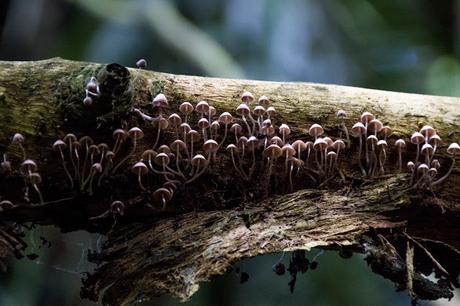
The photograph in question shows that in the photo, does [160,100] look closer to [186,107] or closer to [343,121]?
[186,107]

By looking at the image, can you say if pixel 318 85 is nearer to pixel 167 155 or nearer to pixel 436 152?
pixel 436 152

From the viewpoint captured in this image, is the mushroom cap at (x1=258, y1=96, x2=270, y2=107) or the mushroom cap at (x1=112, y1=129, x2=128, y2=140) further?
the mushroom cap at (x1=258, y1=96, x2=270, y2=107)

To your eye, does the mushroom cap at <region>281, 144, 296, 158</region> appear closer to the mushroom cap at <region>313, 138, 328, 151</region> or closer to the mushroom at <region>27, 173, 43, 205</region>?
the mushroom cap at <region>313, 138, 328, 151</region>

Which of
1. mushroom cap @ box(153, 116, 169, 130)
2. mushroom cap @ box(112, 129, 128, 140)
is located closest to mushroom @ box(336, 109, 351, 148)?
mushroom cap @ box(153, 116, 169, 130)

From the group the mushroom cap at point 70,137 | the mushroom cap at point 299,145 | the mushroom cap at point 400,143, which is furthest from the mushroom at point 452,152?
the mushroom cap at point 70,137

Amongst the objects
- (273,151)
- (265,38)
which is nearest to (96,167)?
(273,151)

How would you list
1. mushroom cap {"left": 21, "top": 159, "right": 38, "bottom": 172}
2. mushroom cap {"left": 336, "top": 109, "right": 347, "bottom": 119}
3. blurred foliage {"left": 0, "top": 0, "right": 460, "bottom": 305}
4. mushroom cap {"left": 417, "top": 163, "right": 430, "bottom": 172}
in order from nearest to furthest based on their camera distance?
mushroom cap {"left": 21, "top": 159, "right": 38, "bottom": 172}, mushroom cap {"left": 417, "top": 163, "right": 430, "bottom": 172}, mushroom cap {"left": 336, "top": 109, "right": 347, "bottom": 119}, blurred foliage {"left": 0, "top": 0, "right": 460, "bottom": 305}
